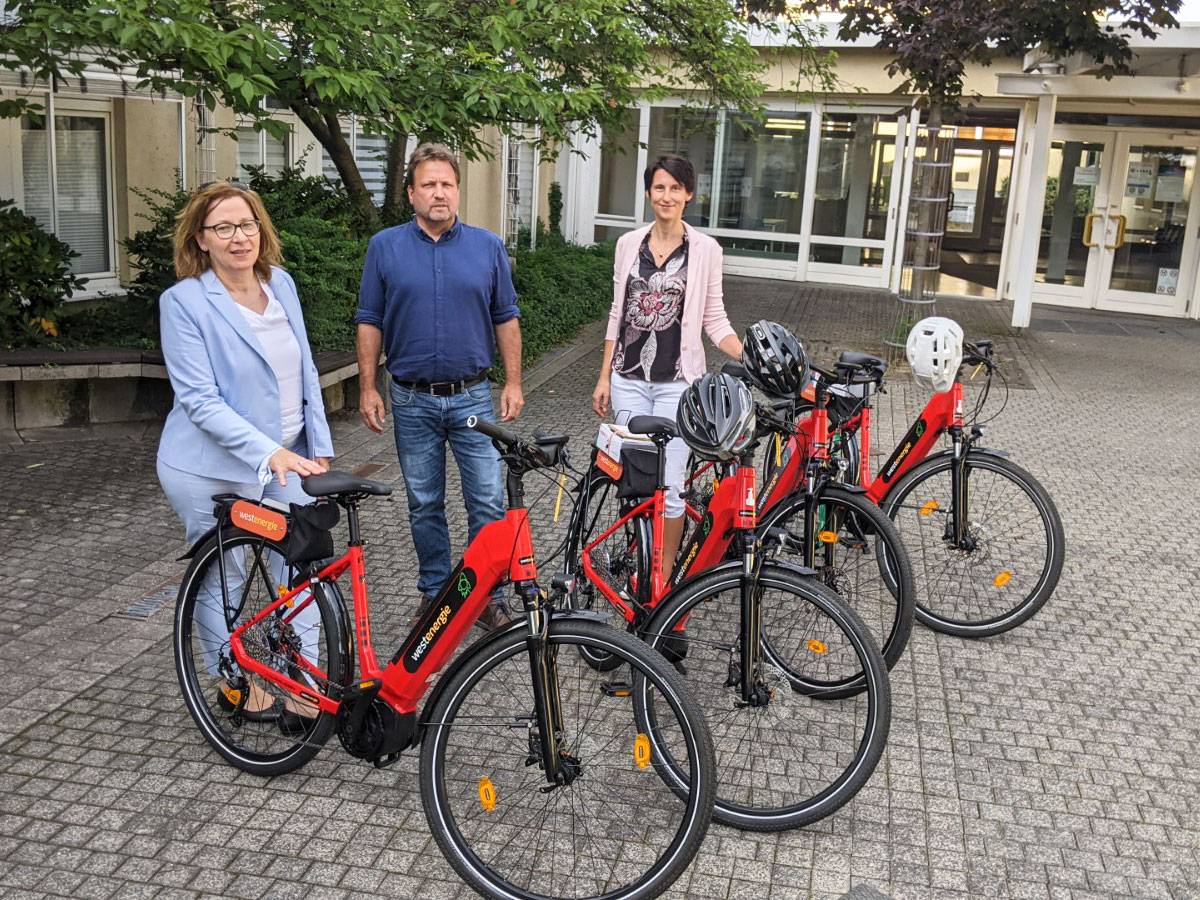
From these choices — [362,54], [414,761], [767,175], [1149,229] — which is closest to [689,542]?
[414,761]

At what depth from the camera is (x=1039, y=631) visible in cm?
532

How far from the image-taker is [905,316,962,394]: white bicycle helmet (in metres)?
5.02

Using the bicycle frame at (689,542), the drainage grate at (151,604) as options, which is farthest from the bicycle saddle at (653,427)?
the drainage grate at (151,604)

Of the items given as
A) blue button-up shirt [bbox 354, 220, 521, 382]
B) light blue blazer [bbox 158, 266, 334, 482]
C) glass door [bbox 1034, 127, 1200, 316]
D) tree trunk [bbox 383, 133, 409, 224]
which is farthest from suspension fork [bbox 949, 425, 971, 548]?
glass door [bbox 1034, 127, 1200, 316]

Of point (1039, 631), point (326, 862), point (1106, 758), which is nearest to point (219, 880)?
point (326, 862)

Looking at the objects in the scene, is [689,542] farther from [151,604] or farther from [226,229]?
[151,604]

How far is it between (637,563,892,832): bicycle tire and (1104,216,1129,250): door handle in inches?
580

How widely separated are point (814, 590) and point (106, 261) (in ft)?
27.9

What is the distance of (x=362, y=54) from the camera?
6.88 metres

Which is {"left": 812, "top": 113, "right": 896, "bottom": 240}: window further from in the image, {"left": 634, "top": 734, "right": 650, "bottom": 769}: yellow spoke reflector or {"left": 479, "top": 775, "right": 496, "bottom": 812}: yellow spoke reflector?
{"left": 479, "top": 775, "right": 496, "bottom": 812}: yellow spoke reflector

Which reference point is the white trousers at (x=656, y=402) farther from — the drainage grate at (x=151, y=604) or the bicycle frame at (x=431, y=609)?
the drainage grate at (x=151, y=604)

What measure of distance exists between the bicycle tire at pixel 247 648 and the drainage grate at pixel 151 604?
3.53 feet

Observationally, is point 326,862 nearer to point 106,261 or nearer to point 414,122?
point 414,122

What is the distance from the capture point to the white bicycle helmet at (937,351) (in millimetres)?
5023
